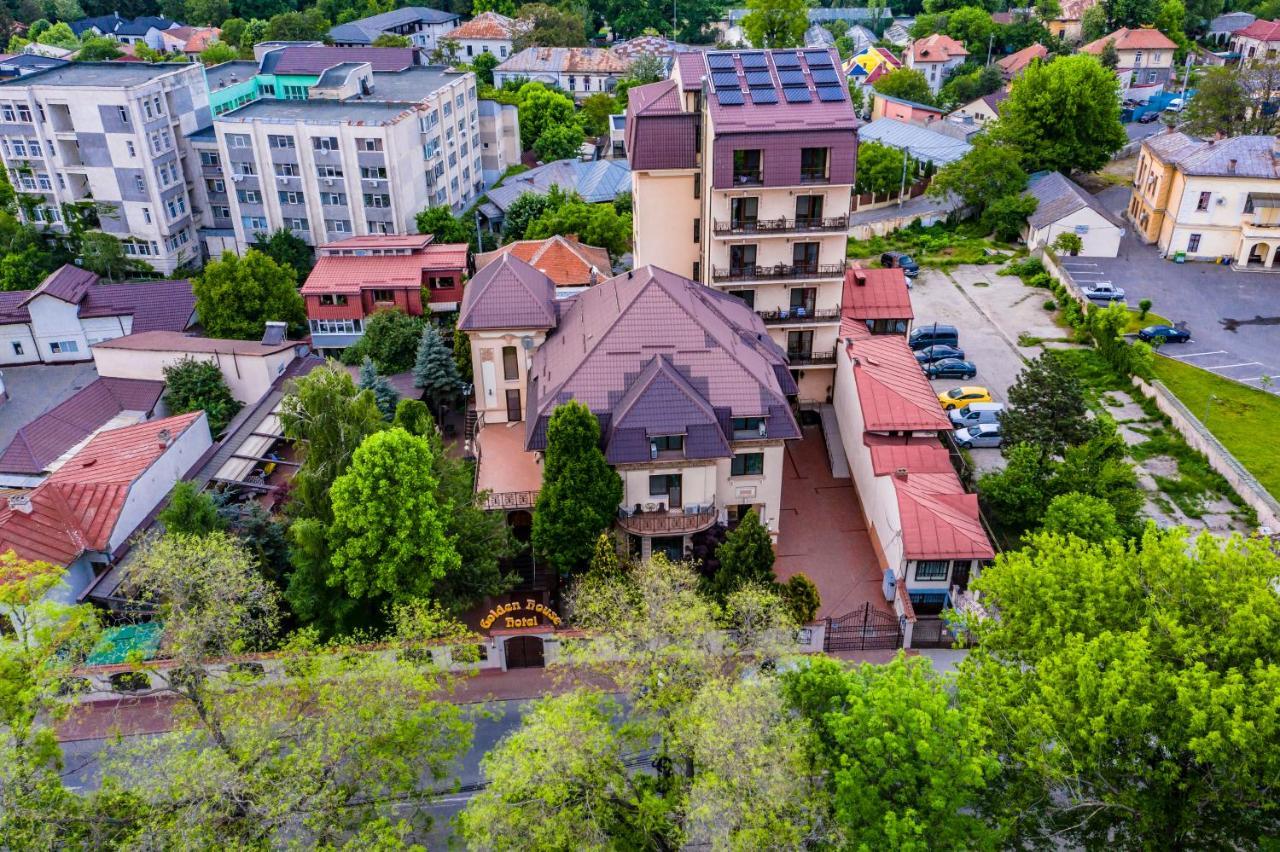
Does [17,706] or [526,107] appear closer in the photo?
[17,706]

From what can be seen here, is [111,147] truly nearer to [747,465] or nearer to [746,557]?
[747,465]

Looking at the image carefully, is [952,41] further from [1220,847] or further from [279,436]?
[1220,847]

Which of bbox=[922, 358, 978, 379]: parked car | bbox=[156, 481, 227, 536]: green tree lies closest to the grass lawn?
bbox=[922, 358, 978, 379]: parked car

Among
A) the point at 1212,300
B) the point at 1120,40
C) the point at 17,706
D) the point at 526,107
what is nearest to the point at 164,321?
the point at 17,706

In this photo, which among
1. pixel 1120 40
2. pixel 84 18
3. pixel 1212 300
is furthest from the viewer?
pixel 84 18

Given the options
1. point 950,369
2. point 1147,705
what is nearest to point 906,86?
point 950,369

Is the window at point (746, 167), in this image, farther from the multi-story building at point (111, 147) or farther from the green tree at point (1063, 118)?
the multi-story building at point (111, 147)
